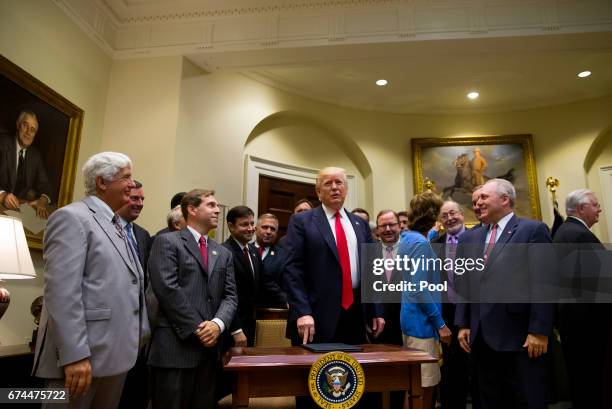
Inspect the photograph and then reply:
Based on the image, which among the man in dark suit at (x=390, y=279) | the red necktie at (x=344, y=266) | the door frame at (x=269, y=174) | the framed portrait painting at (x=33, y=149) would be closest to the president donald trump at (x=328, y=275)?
the red necktie at (x=344, y=266)

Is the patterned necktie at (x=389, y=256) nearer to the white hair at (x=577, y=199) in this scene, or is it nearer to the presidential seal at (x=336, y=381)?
the presidential seal at (x=336, y=381)

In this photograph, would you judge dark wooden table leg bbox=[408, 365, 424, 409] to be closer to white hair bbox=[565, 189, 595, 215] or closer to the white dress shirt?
the white dress shirt

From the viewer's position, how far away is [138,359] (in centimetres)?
281

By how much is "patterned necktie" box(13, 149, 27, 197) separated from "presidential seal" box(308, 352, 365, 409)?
2826 millimetres

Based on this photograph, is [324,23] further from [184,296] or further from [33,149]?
[184,296]

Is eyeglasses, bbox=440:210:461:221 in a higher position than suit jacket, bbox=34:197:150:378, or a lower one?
→ higher

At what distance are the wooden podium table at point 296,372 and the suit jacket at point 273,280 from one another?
1.47 metres

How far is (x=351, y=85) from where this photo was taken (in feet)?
21.0

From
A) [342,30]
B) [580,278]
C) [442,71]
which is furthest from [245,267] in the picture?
[442,71]

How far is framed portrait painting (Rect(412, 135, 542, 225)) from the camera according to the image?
6.86 m

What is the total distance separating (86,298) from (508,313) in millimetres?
1994

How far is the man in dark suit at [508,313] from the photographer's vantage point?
2.20 meters

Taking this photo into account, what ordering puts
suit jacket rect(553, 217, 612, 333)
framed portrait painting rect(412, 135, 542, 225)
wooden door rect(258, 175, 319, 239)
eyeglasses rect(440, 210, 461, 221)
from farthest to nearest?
framed portrait painting rect(412, 135, 542, 225), wooden door rect(258, 175, 319, 239), eyeglasses rect(440, 210, 461, 221), suit jacket rect(553, 217, 612, 333)


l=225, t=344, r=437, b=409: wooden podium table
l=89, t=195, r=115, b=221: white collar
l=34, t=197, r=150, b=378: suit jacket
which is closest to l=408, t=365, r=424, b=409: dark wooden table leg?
l=225, t=344, r=437, b=409: wooden podium table
